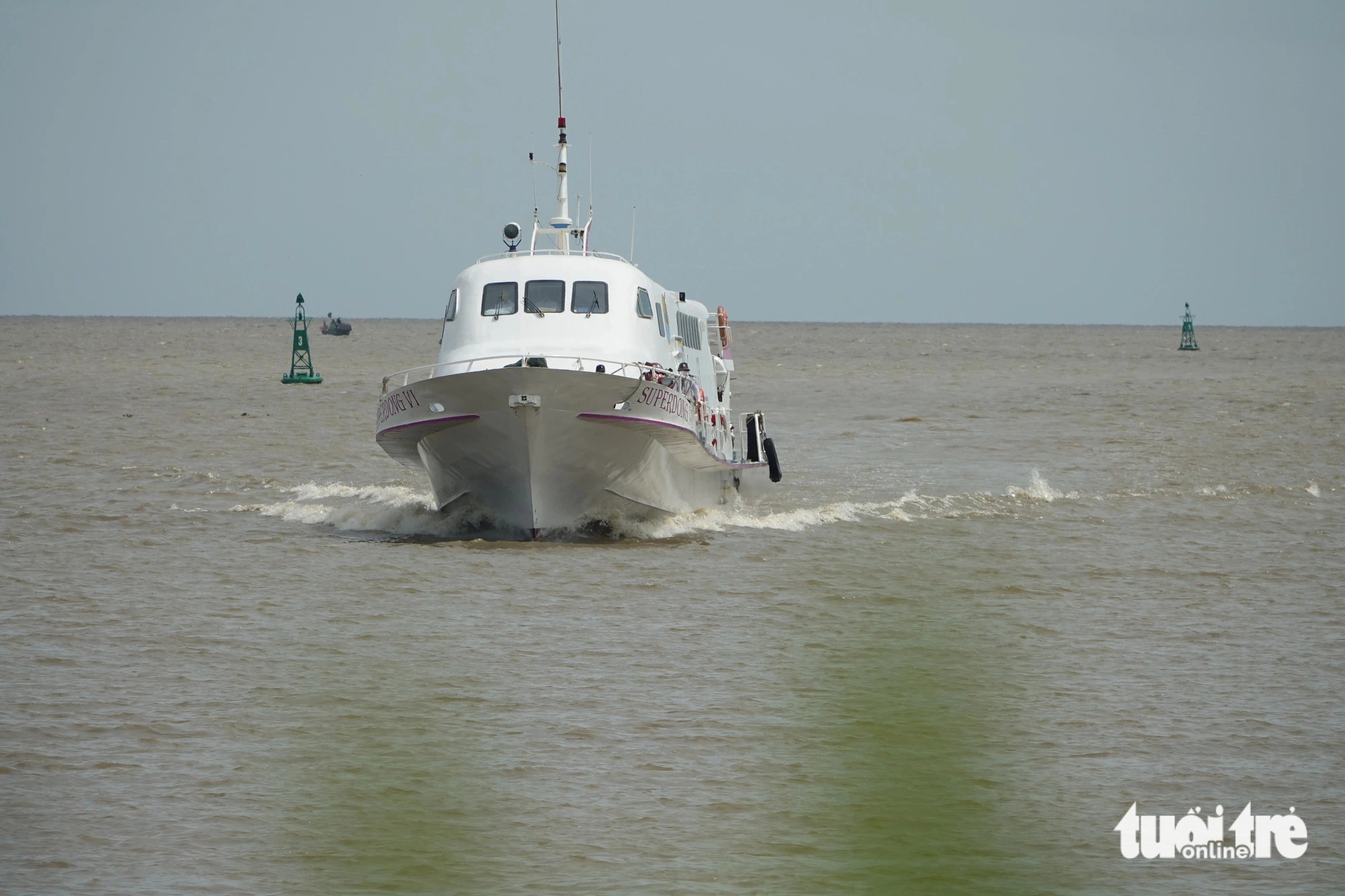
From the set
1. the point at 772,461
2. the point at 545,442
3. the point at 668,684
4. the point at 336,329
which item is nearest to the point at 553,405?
the point at 545,442

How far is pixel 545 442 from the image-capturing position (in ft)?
59.0

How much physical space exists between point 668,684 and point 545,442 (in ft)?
23.7

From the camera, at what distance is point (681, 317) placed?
23.0 metres

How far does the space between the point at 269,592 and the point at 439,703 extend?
5251mm

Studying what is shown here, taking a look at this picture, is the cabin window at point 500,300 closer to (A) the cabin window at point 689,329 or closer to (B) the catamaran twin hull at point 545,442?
(B) the catamaran twin hull at point 545,442

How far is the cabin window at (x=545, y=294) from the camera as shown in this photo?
19.6 meters

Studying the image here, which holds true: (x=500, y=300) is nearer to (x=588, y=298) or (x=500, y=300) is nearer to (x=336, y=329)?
(x=588, y=298)

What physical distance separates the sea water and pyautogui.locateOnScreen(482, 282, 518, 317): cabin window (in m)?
2.80

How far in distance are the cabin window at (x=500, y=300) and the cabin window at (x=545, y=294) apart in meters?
0.14

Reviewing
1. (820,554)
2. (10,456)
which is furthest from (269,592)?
(10,456)

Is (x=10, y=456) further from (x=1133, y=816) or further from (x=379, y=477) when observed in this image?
(x=1133, y=816)

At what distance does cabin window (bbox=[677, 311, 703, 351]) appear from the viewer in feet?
74.6

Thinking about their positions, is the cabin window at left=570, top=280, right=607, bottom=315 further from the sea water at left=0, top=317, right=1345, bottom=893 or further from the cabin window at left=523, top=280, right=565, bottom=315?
the sea water at left=0, top=317, right=1345, bottom=893

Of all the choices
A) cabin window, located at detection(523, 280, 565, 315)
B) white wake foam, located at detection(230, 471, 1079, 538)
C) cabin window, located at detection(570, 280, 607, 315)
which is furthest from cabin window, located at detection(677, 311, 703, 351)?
cabin window, located at detection(523, 280, 565, 315)
